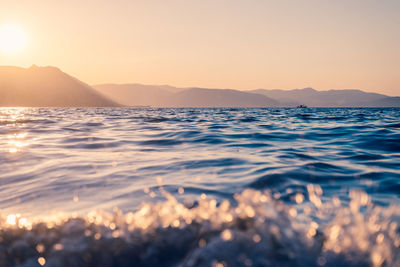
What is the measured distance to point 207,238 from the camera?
2.37 metres

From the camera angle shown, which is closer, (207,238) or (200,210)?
(207,238)

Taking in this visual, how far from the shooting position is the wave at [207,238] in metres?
2.14

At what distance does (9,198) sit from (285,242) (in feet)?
11.7

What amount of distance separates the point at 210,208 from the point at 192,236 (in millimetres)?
699

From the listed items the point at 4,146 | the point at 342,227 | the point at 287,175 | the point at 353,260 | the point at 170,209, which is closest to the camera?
the point at 353,260

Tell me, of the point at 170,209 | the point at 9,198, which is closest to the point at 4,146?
the point at 9,198

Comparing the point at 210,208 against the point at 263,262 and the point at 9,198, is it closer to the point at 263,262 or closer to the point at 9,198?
the point at 263,262

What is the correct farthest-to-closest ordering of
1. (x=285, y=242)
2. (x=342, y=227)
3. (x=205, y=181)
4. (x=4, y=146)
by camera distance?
(x=4, y=146) → (x=205, y=181) → (x=342, y=227) → (x=285, y=242)

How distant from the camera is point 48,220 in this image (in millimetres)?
2867

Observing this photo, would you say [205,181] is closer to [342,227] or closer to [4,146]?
[342,227]

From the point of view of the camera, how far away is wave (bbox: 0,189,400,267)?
2.14 metres

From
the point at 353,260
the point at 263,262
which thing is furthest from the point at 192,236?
the point at 353,260

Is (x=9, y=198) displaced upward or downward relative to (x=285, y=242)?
downward

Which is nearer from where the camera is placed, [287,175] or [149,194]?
[149,194]
